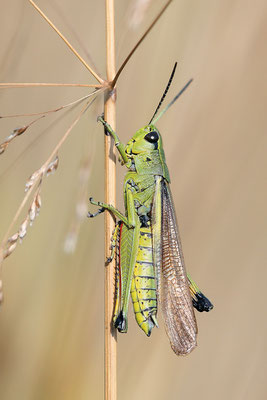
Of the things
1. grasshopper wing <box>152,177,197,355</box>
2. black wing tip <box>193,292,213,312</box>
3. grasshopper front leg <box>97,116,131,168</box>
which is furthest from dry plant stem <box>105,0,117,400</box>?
black wing tip <box>193,292,213,312</box>

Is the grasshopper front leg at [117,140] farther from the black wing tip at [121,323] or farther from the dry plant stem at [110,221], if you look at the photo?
the black wing tip at [121,323]

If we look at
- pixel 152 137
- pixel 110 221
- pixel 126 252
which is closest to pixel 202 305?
pixel 126 252

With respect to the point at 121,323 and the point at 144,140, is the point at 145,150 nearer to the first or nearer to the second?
the point at 144,140

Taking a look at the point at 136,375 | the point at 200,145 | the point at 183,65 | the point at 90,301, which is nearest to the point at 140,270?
the point at 90,301

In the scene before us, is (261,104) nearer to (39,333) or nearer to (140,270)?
(140,270)

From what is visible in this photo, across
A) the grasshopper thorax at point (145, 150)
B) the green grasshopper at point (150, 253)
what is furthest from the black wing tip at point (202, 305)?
the grasshopper thorax at point (145, 150)

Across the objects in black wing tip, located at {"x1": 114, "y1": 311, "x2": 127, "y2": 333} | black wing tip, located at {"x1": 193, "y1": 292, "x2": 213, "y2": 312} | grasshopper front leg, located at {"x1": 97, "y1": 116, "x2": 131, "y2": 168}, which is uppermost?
grasshopper front leg, located at {"x1": 97, "y1": 116, "x2": 131, "y2": 168}

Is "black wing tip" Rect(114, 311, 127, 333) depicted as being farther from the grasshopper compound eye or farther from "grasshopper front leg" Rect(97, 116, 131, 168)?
the grasshopper compound eye
